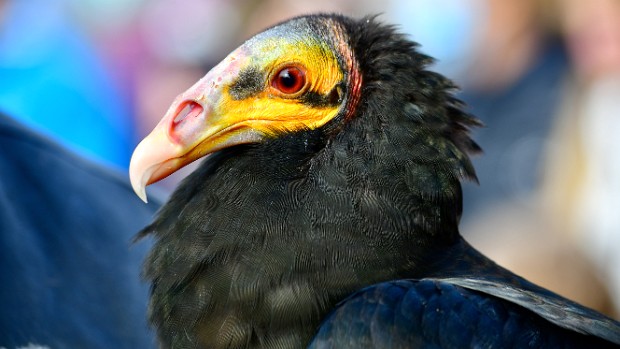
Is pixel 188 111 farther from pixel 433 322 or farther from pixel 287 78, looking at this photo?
pixel 433 322

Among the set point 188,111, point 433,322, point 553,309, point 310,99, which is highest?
point 310,99

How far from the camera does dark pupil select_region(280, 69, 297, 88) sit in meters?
2.89

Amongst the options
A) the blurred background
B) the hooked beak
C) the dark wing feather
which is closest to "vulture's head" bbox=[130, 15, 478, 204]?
the hooked beak

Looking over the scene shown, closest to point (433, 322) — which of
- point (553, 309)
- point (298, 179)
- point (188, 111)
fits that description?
point (553, 309)

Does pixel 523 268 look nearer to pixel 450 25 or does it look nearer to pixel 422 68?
pixel 422 68

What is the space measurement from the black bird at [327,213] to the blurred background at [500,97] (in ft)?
→ 4.79

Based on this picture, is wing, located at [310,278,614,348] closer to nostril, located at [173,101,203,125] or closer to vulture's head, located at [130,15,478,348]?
vulture's head, located at [130,15,478,348]

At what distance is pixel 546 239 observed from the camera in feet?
15.6

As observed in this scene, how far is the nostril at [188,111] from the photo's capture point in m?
2.82

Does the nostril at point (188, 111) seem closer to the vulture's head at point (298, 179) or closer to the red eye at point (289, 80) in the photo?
the vulture's head at point (298, 179)

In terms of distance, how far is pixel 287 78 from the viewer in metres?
2.89

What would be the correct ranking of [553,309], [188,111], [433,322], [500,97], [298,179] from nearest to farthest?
1. [433,322]
2. [553,309]
3. [298,179]
4. [188,111]
5. [500,97]

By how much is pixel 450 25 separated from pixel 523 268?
9.57 feet

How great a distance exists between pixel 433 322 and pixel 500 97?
358 cm
